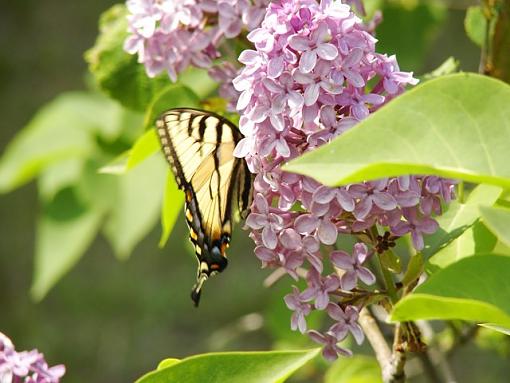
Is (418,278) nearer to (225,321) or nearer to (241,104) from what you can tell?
(241,104)

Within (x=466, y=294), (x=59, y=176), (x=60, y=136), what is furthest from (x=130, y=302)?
(x=466, y=294)

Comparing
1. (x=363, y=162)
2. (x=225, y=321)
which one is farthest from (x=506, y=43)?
(x=225, y=321)

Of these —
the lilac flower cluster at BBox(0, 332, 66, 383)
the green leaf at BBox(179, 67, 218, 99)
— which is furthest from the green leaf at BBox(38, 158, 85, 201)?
the lilac flower cluster at BBox(0, 332, 66, 383)

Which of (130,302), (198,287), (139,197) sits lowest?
(130,302)

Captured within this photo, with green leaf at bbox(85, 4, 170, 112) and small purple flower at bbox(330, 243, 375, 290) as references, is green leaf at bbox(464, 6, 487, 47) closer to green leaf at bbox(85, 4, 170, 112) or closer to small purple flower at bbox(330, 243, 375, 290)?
green leaf at bbox(85, 4, 170, 112)

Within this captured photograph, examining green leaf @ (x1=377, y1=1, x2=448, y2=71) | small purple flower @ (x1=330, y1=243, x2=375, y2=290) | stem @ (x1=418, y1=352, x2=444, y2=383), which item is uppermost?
small purple flower @ (x1=330, y1=243, x2=375, y2=290)

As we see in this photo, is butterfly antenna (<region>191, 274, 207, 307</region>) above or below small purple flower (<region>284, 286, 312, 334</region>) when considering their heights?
below

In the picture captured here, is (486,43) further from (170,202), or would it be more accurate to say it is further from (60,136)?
(60,136)
